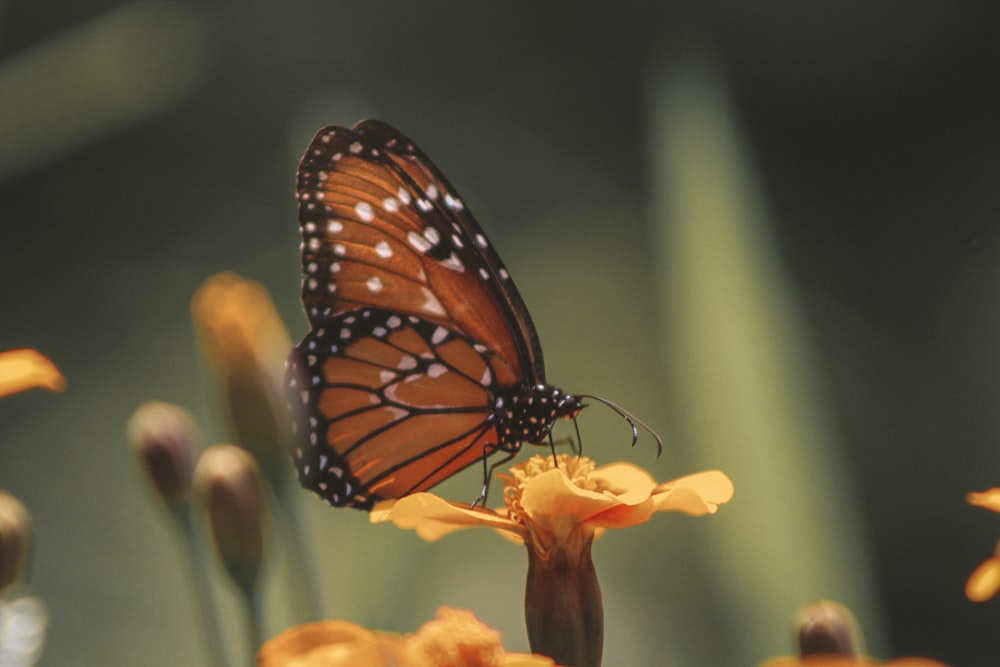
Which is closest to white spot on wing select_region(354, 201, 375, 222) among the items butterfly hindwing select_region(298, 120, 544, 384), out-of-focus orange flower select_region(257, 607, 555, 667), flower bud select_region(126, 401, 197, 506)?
butterfly hindwing select_region(298, 120, 544, 384)

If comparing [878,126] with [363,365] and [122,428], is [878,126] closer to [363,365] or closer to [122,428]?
[122,428]

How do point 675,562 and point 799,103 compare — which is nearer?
point 675,562

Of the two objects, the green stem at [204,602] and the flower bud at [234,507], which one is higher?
the flower bud at [234,507]

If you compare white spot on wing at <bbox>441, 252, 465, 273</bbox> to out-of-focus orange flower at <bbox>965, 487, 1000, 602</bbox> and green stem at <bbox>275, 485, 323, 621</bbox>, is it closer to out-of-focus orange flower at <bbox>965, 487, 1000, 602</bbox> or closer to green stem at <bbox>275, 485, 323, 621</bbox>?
green stem at <bbox>275, 485, 323, 621</bbox>

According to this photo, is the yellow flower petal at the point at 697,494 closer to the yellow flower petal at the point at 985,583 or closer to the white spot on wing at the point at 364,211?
the yellow flower petal at the point at 985,583

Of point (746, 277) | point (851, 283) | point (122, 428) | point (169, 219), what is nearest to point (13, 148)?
point (122, 428)

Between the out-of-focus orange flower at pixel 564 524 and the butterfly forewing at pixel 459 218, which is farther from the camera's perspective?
the butterfly forewing at pixel 459 218

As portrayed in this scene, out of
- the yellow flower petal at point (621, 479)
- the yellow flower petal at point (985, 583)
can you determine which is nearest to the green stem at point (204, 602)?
the yellow flower petal at point (621, 479)
